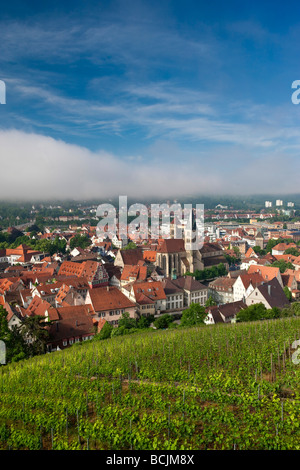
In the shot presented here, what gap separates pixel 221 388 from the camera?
1586cm

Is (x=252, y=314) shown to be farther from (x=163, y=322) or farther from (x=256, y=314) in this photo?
(x=163, y=322)

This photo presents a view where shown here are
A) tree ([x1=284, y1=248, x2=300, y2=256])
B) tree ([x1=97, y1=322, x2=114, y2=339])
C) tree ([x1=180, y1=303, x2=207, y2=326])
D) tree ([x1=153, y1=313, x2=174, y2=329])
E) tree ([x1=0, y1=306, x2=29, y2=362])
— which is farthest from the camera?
tree ([x1=284, y1=248, x2=300, y2=256])

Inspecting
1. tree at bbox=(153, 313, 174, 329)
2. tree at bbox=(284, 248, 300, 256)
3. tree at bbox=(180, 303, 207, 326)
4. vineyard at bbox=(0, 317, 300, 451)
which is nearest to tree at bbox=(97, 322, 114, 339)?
tree at bbox=(153, 313, 174, 329)

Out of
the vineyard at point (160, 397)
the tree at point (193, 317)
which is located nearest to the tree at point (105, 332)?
the vineyard at point (160, 397)

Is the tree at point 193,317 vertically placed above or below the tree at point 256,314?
below

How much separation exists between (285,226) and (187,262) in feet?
427

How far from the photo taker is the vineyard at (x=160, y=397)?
1215 cm

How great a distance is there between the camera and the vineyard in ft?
39.9

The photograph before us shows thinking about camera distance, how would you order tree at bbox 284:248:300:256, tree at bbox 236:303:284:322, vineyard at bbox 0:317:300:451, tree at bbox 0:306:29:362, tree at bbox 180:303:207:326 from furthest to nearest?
tree at bbox 284:248:300:256 < tree at bbox 180:303:207:326 < tree at bbox 236:303:284:322 < tree at bbox 0:306:29:362 < vineyard at bbox 0:317:300:451

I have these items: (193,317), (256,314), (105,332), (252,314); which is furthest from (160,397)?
(256,314)

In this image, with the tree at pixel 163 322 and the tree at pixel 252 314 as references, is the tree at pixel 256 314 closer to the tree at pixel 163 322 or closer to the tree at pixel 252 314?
the tree at pixel 252 314

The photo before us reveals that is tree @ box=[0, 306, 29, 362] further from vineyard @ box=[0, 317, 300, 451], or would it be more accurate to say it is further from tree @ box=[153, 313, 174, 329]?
tree @ box=[153, 313, 174, 329]
